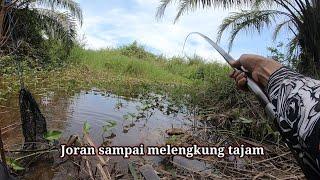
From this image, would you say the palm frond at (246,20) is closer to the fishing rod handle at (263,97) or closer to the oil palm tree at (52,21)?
the oil palm tree at (52,21)

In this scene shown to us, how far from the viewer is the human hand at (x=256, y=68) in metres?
1.34

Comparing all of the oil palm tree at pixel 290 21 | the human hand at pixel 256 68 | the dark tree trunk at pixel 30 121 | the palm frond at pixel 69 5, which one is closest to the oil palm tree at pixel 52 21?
the palm frond at pixel 69 5

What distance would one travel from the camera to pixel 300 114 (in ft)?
3.54

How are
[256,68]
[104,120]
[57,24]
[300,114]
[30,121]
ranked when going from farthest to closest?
1. [57,24]
2. [104,120]
3. [30,121]
4. [256,68]
5. [300,114]

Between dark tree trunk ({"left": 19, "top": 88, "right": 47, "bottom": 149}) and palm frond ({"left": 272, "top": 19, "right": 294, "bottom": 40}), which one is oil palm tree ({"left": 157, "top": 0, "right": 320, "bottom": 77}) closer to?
palm frond ({"left": 272, "top": 19, "right": 294, "bottom": 40})

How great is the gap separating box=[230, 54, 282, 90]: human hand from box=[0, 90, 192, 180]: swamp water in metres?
2.33

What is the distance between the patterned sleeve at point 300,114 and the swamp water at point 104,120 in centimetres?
260

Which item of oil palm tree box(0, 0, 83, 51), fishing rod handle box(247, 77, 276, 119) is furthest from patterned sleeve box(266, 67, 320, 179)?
oil palm tree box(0, 0, 83, 51)

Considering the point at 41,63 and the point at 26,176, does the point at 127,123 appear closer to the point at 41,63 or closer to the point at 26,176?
the point at 26,176

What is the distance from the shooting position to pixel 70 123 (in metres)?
5.25

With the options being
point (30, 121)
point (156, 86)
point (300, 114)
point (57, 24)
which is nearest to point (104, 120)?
point (30, 121)

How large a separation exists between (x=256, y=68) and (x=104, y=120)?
4463 mm

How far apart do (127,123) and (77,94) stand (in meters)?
2.84

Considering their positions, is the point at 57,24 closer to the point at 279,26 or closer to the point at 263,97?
the point at 279,26
